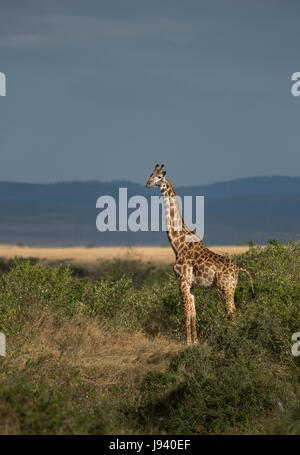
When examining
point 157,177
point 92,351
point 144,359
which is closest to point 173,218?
point 157,177

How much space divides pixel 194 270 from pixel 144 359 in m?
1.84

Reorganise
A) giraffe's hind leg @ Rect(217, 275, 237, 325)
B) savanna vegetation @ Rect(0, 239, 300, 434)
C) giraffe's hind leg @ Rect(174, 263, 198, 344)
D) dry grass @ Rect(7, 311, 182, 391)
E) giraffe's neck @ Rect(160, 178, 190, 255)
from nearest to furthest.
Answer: savanna vegetation @ Rect(0, 239, 300, 434) < dry grass @ Rect(7, 311, 182, 391) < giraffe's hind leg @ Rect(217, 275, 237, 325) < giraffe's hind leg @ Rect(174, 263, 198, 344) < giraffe's neck @ Rect(160, 178, 190, 255)

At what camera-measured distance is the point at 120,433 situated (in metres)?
9.86

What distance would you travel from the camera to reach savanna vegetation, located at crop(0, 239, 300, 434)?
34.4 feet

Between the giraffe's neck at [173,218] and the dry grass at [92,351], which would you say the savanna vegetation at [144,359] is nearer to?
the dry grass at [92,351]

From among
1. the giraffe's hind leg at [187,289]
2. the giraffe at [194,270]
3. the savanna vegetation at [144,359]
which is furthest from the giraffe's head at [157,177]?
the savanna vegetation at [144,359]

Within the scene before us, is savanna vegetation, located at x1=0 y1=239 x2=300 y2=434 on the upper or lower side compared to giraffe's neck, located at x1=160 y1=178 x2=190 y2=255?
lower

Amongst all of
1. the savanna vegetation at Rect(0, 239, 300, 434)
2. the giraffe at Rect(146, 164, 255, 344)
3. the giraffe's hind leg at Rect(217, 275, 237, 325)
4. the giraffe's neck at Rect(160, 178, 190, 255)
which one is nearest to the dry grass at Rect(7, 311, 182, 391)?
the savanna vegetation at Rect(0, 239, 300, 434)

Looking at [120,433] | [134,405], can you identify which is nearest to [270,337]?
[134,405]

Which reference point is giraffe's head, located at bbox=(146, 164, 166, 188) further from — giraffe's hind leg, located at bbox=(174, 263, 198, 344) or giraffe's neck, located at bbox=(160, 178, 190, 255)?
giraffe's hind leg, located at bbox=(174, 263, 198, 344)

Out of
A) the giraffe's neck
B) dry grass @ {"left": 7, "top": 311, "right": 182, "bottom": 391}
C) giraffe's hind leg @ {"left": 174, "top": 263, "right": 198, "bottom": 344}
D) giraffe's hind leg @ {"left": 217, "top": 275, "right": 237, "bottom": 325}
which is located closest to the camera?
dry grass @ {"left": 7, "top": 311, "right": 182, "bottom": 391}

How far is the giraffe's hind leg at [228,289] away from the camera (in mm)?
13984
